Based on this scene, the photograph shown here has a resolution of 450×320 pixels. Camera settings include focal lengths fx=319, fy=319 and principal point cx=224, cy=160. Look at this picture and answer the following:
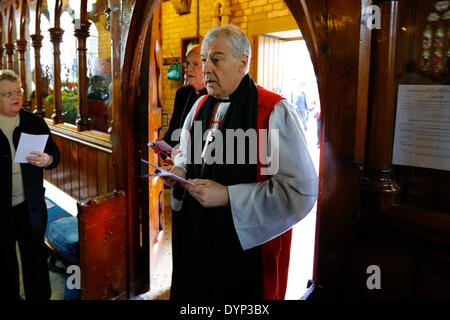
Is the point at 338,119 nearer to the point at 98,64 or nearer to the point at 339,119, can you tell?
the point at 339,119

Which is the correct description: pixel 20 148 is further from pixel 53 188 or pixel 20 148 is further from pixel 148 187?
pixel 53 188

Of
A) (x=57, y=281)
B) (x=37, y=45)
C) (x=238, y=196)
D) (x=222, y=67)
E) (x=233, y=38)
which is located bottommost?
(x=57, y=281)

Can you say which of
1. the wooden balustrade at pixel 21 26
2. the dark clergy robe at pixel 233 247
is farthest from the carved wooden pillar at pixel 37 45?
the dark clergy robe at pixel 233 247

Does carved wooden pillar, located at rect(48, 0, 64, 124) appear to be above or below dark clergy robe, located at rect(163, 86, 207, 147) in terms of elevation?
above

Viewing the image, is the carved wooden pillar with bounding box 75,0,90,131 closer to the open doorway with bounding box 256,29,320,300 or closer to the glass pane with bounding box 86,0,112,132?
the glass pane with bounding box 86,0,112,132

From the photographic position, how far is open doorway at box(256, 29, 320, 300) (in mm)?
3490

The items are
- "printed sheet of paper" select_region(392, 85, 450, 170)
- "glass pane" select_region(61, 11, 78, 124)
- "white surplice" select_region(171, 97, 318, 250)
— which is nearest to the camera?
"printed sheet of paper" select_region(392, 85, 450, 170)

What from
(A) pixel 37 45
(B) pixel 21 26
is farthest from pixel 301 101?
(B) pixel 21 26

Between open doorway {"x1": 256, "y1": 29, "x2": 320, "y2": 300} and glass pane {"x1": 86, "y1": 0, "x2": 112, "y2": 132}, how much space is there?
2478 mm

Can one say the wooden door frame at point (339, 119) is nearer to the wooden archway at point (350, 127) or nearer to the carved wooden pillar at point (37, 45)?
the wooden archway at point (350, 127)

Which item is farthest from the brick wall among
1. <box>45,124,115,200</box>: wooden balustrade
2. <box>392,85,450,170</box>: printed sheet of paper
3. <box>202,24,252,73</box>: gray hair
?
<box>392,85,450,170</box>: printed sheet of paper

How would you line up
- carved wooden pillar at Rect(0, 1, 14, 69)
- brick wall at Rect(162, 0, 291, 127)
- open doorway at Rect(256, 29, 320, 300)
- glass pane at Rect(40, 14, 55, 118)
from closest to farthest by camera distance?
open doorway at Rect(256, 29, 320, 300) → brick wall at Rect(162, 0, 291, 127) → glass pane at Rect(40, 14, 55, 118) → carved wooden pillar at Rect(0, 1, 14, 69)

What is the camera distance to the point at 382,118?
4.14 ft

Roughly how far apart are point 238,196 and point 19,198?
1.95 metres
